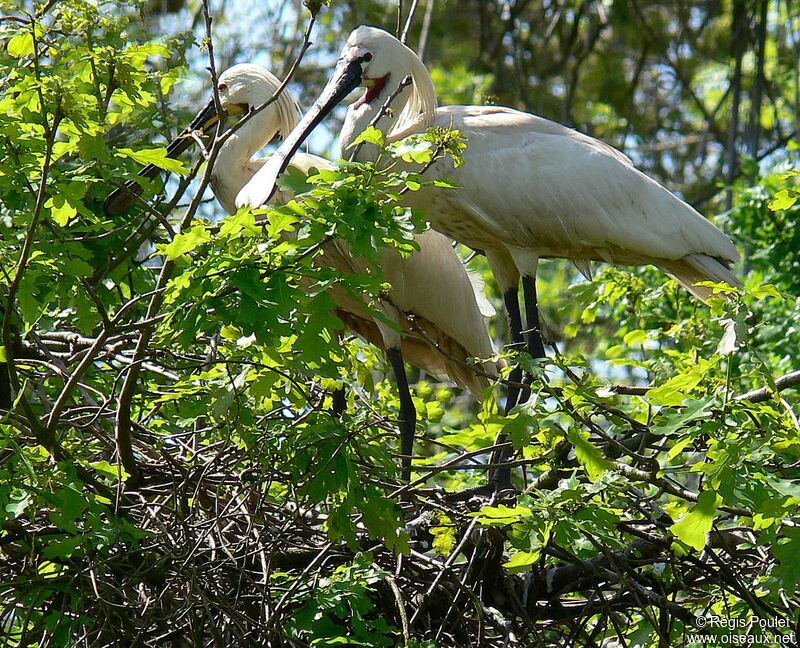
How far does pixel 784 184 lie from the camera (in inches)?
247

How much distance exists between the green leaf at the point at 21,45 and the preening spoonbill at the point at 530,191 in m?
1.97

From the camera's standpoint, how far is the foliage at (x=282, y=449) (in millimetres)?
3318

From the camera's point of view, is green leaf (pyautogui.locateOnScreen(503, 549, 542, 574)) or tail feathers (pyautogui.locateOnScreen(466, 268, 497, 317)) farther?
tail feathers (pyautogui.locateOnScreen(466, 268, 497, 317))

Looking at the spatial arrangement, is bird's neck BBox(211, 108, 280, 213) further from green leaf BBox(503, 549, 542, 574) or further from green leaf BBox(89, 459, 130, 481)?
green leaf BBox(503, 549, 542, 574)

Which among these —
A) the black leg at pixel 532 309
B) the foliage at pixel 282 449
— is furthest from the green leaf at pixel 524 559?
the black leg at pixel 532 309

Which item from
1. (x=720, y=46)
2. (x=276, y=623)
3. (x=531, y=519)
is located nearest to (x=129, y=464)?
(x=276, y=623)

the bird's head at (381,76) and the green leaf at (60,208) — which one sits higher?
the bird's head at (381,76)

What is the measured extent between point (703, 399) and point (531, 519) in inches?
26.9

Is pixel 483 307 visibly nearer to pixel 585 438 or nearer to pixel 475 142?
pixel 475 142

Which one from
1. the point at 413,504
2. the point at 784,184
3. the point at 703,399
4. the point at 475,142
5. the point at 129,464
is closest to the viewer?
the point at 703,399

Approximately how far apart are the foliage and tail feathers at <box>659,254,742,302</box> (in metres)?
0.60

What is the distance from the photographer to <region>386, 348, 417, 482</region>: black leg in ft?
18.0

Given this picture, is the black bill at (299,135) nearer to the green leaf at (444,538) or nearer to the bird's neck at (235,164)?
the bird's neck at (235,164)

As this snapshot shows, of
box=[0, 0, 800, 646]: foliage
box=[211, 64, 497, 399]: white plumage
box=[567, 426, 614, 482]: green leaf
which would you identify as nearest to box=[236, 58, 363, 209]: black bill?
box=[211, 64, 497, 399]: white plumage
